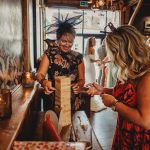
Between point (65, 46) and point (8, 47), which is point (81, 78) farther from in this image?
point (8, 47)

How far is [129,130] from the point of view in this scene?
5.51 feet

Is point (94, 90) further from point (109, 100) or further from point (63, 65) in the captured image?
point (63, 65)

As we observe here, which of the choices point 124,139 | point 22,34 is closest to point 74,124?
point 124,139

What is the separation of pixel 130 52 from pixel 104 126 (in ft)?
12.1

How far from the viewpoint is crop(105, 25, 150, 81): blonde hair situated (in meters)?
1.55

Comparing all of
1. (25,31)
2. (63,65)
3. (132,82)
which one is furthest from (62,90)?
(25,31)

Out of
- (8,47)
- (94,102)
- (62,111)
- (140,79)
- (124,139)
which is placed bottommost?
(94,102)

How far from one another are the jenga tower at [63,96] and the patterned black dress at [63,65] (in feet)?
1.86

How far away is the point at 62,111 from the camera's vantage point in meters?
1.79

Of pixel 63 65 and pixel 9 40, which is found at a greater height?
pixel 9 40

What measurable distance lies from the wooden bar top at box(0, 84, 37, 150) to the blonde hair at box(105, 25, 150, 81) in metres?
0.68

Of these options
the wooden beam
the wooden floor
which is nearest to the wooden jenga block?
the wooden beam

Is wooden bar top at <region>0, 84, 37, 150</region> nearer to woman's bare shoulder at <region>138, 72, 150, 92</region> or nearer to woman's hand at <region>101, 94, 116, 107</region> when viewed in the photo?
woman's hand at <region>101, 94, 116, 107</region>

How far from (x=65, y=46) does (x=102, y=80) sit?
5723 mm
